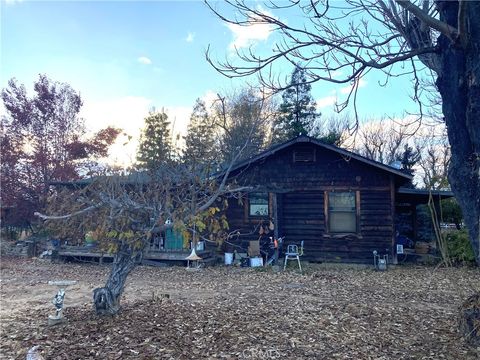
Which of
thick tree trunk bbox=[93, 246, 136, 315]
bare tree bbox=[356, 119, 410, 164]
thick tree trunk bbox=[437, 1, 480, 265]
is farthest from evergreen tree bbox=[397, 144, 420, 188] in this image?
thick tree trunk bbox=[93, 246, 136, 315]

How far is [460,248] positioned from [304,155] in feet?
20.0

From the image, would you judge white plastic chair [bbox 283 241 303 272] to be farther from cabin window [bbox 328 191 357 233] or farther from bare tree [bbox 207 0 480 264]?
bare tree [bbox 207 0 480 264]

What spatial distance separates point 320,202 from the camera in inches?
492

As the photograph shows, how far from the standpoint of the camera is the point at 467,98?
14.2 feet

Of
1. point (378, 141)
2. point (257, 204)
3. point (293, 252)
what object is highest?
point (378, 141)

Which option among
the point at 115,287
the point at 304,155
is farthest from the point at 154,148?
the point at 304,155

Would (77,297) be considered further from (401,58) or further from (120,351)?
(401,58)

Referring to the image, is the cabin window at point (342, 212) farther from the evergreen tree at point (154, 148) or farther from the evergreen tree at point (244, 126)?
the evergreen tree at point (154, 148)

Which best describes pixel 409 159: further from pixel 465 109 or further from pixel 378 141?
pixel 465 109

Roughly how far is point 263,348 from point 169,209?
2237 millimetres


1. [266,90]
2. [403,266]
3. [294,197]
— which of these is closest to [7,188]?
[294,197]

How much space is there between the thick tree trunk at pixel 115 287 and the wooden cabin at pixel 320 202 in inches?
261

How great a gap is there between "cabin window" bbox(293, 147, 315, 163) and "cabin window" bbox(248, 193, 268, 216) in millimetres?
1704

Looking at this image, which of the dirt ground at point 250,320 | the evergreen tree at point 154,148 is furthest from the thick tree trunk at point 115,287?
the evergreen tree at point 154,148
